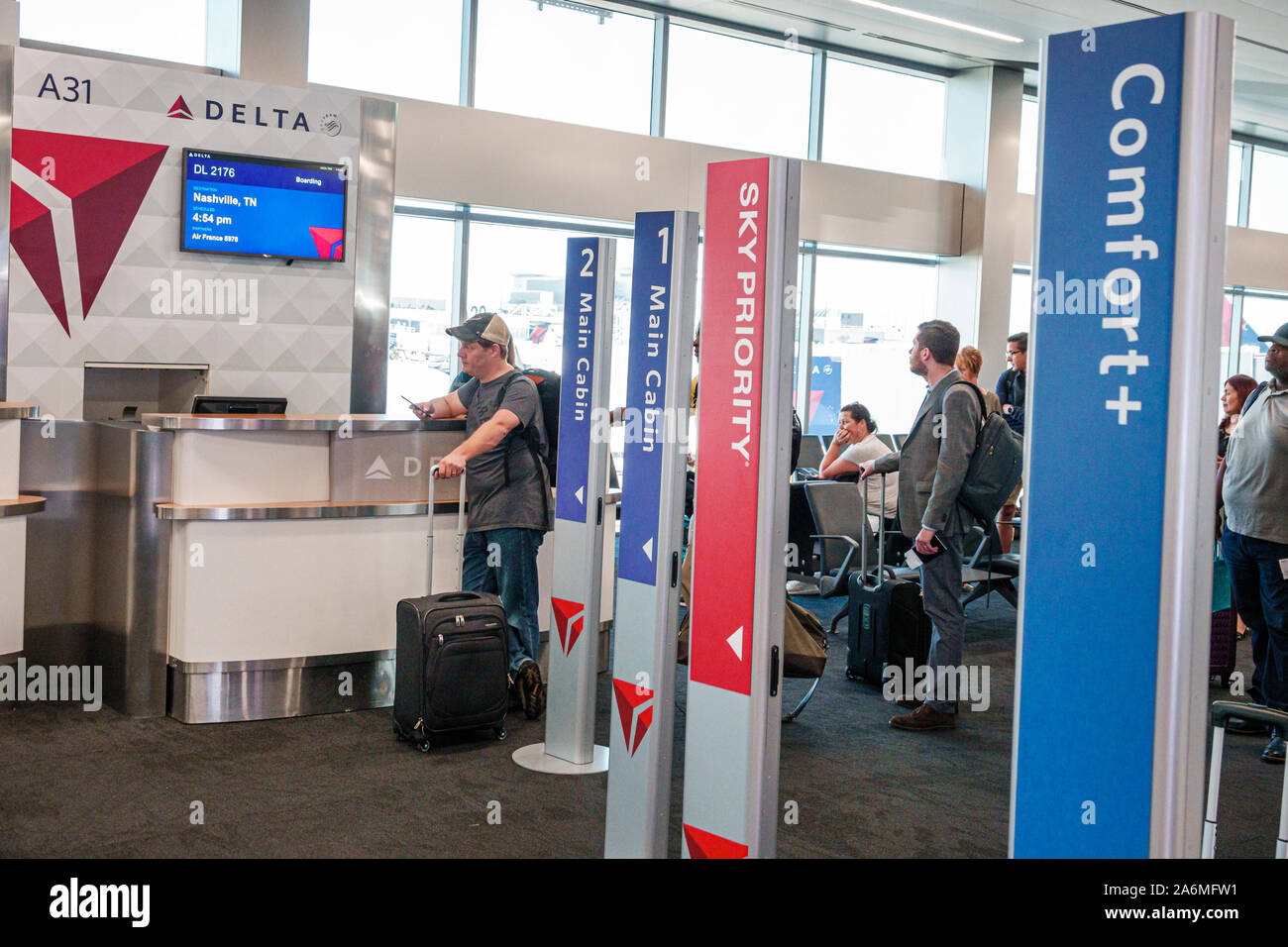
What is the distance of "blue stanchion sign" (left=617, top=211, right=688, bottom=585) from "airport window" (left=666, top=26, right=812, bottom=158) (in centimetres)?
731

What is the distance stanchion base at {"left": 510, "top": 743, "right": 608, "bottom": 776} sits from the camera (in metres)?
4.10

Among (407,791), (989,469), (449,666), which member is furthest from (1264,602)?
(407,791)

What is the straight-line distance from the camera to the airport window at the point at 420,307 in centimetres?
904

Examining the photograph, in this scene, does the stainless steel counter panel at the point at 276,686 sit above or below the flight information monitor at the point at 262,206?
below

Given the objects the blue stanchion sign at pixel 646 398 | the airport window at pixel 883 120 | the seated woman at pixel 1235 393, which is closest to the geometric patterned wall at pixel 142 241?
the blue stanchion sign at pixel 646 398

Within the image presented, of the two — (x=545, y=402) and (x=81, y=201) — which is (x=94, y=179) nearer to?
(x=81, y=201)

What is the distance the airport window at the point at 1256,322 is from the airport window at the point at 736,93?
7.10 meters

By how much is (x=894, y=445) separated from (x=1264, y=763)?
22.8 feet

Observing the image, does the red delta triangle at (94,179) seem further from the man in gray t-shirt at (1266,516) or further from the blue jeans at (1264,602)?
the blue jeans at (1264,602)

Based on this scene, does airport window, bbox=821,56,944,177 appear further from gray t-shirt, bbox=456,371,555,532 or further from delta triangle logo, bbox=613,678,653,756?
delta triangle logo, bbox=613,678,653,756

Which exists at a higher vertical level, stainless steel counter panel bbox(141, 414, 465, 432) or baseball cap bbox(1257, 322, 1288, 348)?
baseball cap bbox(1257, 322, 1288, 348)

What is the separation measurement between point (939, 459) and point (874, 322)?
24.8 ft

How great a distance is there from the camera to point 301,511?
15.1 ft

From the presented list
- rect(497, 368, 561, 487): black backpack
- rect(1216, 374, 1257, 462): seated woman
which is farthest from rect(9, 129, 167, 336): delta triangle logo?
rect(1216, 374, 1257, 462): seated woman
